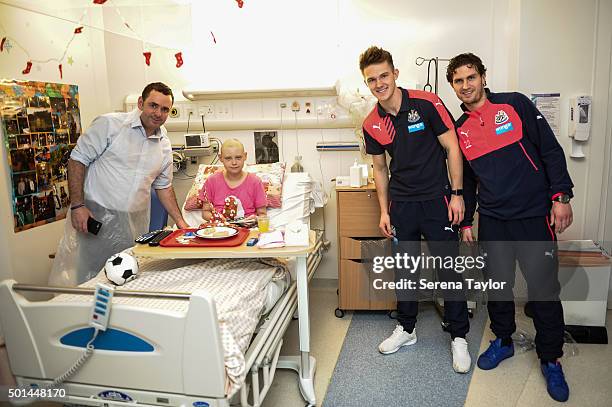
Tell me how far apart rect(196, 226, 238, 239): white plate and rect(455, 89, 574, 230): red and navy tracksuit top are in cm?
123

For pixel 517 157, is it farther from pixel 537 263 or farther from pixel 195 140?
pixel 195 140

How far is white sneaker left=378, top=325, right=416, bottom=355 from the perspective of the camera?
2.54 m

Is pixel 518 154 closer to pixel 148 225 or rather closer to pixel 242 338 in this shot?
pixel 242 338

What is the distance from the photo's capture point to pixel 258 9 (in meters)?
3.37

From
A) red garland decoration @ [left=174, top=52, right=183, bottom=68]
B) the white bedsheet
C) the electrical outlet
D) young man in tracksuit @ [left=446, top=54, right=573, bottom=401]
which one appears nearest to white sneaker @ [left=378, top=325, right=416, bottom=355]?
young man in tracksuit @ [left=446, top=54, right=573, bottom=401]

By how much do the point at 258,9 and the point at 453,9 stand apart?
136 cm

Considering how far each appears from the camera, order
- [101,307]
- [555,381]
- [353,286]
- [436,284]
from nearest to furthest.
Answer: [101,307] < [555,381] < [436,284] < [353,286]

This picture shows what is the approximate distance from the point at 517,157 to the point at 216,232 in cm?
144

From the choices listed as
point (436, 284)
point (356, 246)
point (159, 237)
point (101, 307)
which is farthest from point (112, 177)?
point (436, 284)

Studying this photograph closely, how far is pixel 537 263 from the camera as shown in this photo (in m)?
2.18

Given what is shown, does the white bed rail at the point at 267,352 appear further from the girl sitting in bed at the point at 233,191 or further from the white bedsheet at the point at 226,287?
the girl sitting in bed at the point at 233,191

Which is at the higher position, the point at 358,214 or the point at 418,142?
the point at 418,142

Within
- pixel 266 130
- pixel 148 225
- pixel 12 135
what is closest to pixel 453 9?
pixel 266 130

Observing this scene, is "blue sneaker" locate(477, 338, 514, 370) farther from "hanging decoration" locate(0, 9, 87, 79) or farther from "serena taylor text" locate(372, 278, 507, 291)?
"hanging decoration" locate(0, 9, 87, 79)
